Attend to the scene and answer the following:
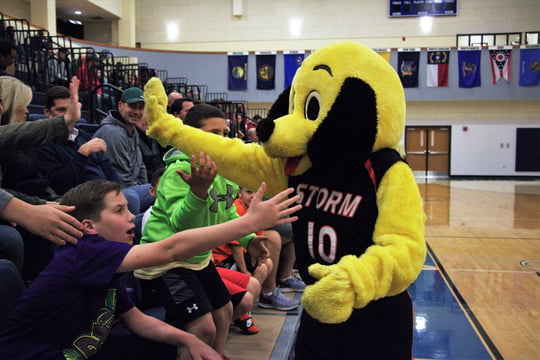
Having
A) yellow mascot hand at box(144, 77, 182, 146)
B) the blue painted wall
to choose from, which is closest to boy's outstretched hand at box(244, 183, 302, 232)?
yellow mascot hand at box(144, 77, 182, 146)

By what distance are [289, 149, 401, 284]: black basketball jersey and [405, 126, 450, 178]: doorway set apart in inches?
551

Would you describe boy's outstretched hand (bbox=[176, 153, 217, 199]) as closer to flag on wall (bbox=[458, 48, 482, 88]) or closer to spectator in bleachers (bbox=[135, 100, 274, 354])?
spectator in bleachers (bbox=[135, 100, 274, 354])

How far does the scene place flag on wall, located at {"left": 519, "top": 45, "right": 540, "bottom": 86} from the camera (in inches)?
541

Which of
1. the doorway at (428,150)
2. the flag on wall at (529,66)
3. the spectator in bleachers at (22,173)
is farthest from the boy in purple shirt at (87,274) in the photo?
the flag on wall at (529,66)

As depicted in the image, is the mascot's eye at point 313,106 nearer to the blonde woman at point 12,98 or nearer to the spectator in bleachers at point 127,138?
the blonde woman at point 12,98

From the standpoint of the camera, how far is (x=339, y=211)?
4.92 ft

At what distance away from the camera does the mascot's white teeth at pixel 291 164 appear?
1602 millimetres

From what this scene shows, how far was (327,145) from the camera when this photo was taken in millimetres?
1474

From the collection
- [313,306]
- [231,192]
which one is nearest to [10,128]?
[231,192]

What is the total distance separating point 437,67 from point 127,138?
12179 millimetres

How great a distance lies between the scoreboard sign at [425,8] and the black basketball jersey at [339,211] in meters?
14.7

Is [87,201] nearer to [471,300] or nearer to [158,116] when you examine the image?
[158,116]

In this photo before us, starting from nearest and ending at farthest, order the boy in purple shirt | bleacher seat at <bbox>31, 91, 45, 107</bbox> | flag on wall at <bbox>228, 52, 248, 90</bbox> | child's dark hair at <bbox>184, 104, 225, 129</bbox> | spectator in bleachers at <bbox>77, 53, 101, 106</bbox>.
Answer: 1. the boy in purple shirt
2. child's dark hair at <bbox>184, 104, 225, 129</bbox>
3. bleacher seat at <bbox>31, 91, 45, 107</bbox>
4. spectator in bleachers at <bbox>77, 53, 101, 106</bbox>
5. flag on wall at <bbox>228, 52, 248, 90</bbox>

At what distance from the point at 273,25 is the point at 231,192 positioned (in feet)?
45.8
